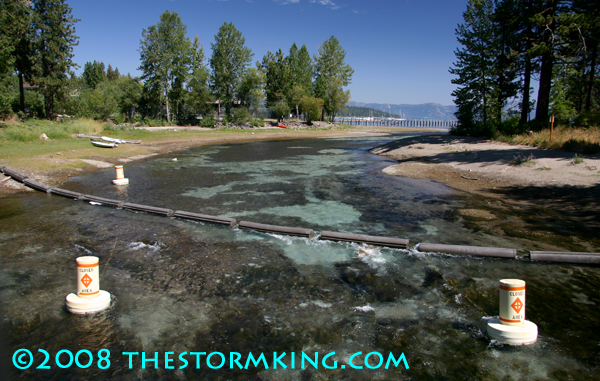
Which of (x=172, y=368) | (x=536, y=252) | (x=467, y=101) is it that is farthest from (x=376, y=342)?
(x=467, y=101)

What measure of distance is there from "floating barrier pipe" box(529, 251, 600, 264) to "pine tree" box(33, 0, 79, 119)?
56.1 meters

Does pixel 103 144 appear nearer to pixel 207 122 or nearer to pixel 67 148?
pixel 67 148

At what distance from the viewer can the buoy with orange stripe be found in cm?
514

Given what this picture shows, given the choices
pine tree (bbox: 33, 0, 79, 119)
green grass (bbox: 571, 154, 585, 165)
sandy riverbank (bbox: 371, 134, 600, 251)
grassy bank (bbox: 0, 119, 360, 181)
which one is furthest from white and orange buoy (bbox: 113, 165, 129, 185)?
pine tree (bbox: 33, 0, 79, 119)

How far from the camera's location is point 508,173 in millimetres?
18344

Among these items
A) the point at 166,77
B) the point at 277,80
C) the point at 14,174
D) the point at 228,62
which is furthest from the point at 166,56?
the point at 14,174

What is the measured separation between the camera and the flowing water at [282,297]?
5117 millimetres

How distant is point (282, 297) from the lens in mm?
7090

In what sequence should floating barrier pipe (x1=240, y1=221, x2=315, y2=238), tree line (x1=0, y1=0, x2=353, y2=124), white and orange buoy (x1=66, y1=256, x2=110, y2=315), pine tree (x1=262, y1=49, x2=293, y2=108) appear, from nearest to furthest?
white and orange buoy (x1=66, y1=256, x2=110, y2=315) < floating barrier pipe (x1=240, y1=221, x2=315, y2=238) < tree line (x1=0, y1=0, x2=353, y2=124) < pine tree (x1=262, y1=49, x2=293, y2=108)

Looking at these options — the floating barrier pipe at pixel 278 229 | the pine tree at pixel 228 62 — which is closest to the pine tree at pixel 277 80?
the pine tree at pixel 228 62

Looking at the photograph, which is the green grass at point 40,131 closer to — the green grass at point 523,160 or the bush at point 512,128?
the green grass at point 523,160

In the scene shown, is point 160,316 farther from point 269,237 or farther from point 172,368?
point 269,237

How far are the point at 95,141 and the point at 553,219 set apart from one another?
32844mm

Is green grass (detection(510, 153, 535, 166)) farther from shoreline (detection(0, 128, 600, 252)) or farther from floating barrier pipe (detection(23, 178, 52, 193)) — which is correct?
floating barrier pipe (detection(23, 178, 52, 193))
